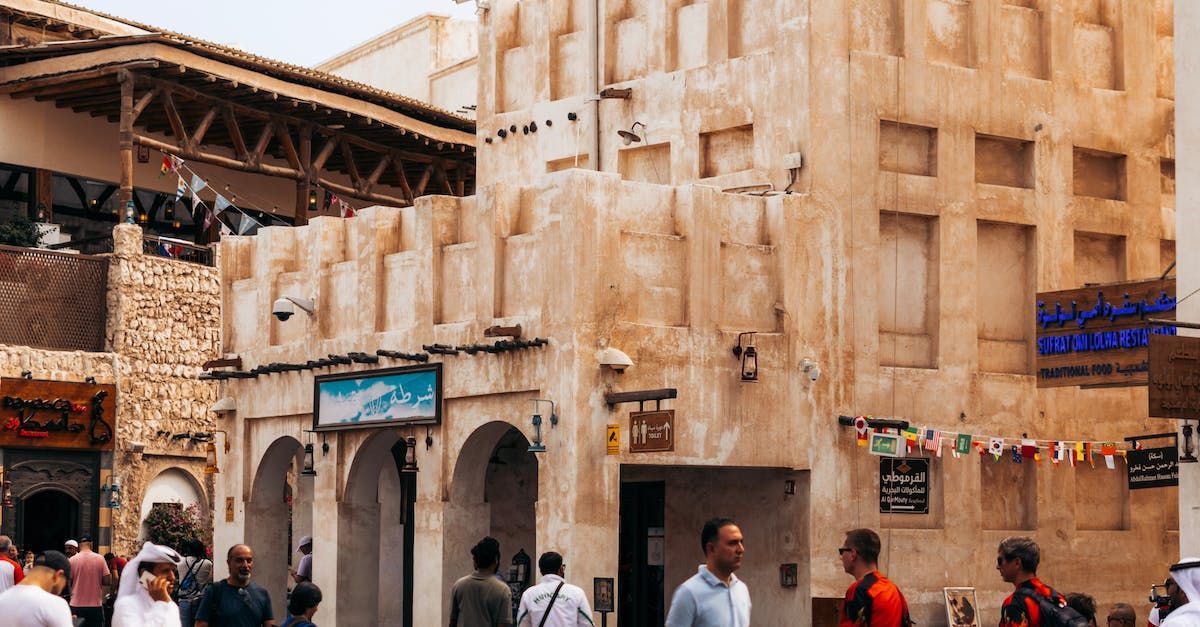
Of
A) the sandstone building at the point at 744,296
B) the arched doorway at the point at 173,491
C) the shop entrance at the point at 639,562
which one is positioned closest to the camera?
the sandstone building at the point at 744,296

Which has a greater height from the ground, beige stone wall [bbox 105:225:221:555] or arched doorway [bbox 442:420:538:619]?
beige stone wall [bbox 105:225:221:555]

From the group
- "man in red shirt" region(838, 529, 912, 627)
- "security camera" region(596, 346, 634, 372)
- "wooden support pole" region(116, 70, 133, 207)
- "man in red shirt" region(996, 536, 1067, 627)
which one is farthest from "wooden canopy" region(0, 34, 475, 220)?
"man in red shirt" region(996, 536, 1067, 627)

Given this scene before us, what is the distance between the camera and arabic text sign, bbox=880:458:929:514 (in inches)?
969

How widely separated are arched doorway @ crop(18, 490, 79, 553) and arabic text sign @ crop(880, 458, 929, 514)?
16978mm

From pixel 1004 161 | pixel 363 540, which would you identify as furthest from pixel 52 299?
pixel 1004 161

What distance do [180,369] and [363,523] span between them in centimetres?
1157

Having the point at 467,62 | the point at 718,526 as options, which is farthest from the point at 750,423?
the point at 467,62

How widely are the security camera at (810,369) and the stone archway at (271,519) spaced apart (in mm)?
8462

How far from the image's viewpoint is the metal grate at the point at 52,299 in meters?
34.5

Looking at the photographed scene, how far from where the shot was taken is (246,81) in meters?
Result: 34.9

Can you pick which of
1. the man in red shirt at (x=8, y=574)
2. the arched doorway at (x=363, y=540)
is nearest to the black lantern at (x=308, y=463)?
the arched doorway at (x=363, y=540)

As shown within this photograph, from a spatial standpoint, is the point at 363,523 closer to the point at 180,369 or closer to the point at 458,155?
the point at 180,369

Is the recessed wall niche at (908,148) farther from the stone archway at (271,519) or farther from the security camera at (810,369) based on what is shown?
the stone archway at (271,519)

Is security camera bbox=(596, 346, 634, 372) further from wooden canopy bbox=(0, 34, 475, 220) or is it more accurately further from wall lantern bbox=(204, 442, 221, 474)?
wooden canopy bbox=(0, 34, 475, 220)
